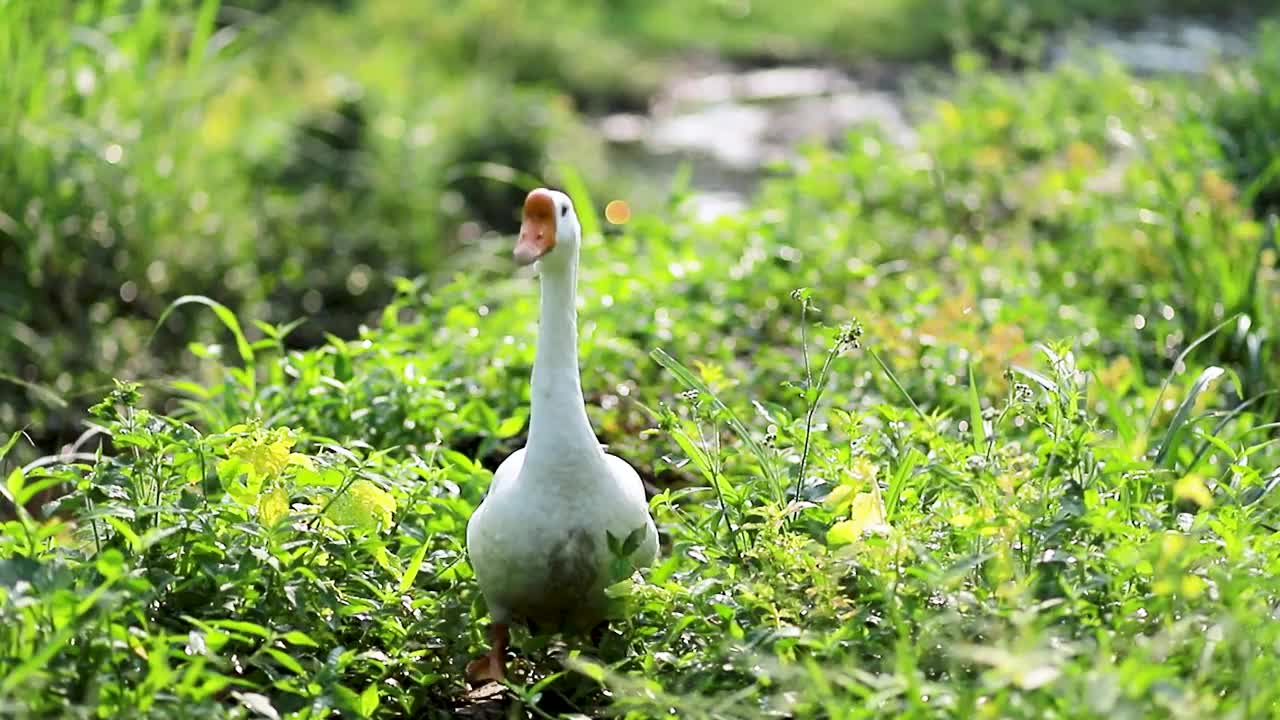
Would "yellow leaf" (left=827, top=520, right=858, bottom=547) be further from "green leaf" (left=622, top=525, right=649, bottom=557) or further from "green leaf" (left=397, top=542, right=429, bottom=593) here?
"green leaf" (left=397, top=542, right=429, bottom=593)

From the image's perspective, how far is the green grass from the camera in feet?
7.64

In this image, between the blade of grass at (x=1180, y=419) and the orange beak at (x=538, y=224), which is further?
the blade of grass at (x=1180, y=419)

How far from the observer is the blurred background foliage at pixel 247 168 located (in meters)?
5.05

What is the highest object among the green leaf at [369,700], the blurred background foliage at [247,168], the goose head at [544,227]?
the goose head at [544,227]

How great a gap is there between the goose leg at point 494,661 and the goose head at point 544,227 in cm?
61

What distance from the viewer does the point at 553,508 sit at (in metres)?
2.64

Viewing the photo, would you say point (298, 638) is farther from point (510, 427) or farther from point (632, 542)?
point (510, 427)

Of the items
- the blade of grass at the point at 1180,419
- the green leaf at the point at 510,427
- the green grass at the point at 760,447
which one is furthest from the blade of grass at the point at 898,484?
→ the green leaf at the point at 510,427

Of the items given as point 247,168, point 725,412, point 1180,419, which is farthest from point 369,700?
point 247,168

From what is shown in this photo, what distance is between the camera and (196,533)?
8.57ft

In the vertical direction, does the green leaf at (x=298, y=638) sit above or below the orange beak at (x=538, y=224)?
below

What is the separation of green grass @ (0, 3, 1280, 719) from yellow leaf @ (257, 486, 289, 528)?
1 cm

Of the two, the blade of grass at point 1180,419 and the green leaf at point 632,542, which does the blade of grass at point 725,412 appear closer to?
the green leaf at point 632,542

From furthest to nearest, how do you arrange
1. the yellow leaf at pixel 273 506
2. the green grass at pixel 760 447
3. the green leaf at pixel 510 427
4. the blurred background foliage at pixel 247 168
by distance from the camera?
the blurred background foliage at pixel 247 168 < the green leaf at pixel 510 427 < the yellow leaf at pixel 273 506 < the green grass at pixel 760 447
